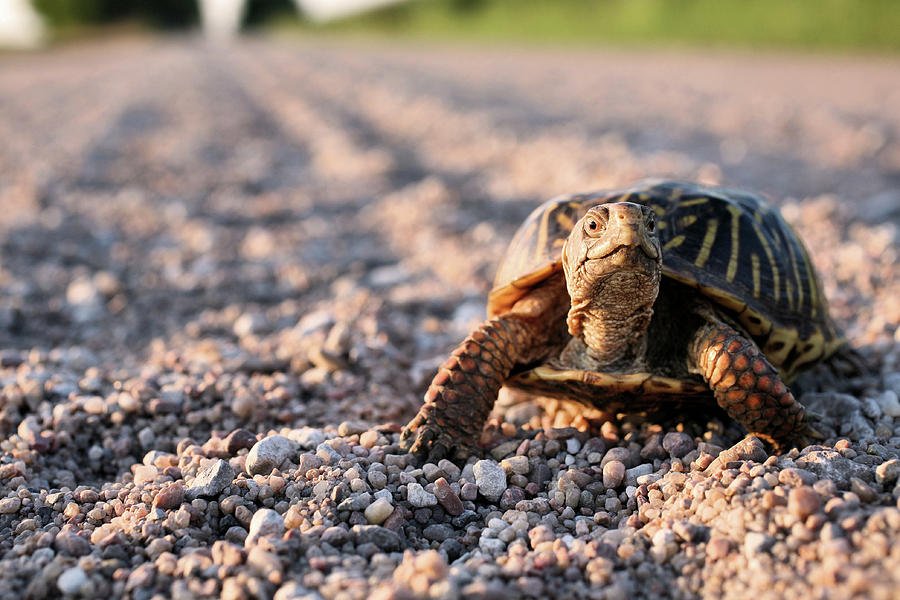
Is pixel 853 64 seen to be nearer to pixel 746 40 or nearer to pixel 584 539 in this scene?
pixel 746 40

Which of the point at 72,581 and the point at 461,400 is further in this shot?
the point at 461,400

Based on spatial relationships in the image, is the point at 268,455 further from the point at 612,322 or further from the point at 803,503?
the point at 803,503

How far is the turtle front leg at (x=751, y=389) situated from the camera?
2432 mm

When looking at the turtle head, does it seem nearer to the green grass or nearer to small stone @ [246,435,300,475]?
small stone @ [246,435,300,475]

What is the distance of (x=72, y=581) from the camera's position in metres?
1.92

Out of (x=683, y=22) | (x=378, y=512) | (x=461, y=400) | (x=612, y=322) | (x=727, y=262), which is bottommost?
(x=378, y=512)

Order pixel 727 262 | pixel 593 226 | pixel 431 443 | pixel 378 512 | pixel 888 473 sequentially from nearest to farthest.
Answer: pixel 888 473 < pixel 378 512 < pixel 593 226 < pixel 431 443 < pixel 727 262

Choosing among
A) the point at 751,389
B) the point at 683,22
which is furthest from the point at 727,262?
the point at 683,22

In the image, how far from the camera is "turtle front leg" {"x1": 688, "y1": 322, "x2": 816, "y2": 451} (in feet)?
7.98

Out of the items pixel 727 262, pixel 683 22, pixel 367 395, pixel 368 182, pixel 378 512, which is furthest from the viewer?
pixel 683 22

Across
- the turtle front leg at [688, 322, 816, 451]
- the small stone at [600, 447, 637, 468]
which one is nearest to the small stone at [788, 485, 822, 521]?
the turtle front leg at [688, 322, 816, 451]

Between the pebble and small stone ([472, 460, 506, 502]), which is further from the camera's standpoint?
the pebble

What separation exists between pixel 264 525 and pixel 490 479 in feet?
2.55

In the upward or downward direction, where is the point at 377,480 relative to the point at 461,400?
downward
